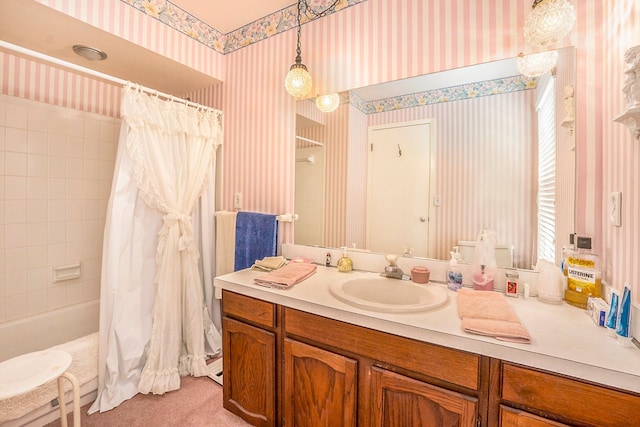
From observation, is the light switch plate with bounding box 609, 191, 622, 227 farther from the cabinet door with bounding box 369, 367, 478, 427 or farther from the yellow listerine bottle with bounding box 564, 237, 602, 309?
the cabinet door with bounding box 369, 367, 478, 427

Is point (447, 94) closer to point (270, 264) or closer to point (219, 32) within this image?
point (270, 264)

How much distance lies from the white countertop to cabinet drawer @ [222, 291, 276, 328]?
5cm

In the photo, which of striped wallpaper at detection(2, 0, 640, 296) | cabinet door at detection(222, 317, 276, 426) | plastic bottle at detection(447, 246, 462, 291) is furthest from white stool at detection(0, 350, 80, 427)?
plastic bottle at detection(447, 246, 462, 291)

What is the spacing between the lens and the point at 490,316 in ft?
3.33

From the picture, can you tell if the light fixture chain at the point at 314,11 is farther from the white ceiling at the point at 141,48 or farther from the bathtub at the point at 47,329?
the bathtub at the point at 47,329

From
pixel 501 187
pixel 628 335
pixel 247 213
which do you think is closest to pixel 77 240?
pixel 247 213

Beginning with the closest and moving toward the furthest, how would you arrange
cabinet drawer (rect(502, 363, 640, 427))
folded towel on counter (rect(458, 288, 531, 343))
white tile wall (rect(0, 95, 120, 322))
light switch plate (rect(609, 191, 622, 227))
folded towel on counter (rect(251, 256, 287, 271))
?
cabinet drawer (rect(502, 363, 640, 427)) < folded towel on counter (rect(458, 288, 531, 343)) < light switch plate (rect(609, 191, 622, 227)) < folded towel on counter (rect(251, 256, 287, 271)) < white tile wall (rect(0, 95, 120, 322))

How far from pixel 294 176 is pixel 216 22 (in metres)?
1.39

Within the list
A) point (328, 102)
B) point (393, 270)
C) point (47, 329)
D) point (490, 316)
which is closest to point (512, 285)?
point (490, 316)

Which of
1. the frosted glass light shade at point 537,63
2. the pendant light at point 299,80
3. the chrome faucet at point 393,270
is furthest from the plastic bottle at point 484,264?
the pendant light at point 299,80

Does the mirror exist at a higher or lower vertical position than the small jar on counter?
higher

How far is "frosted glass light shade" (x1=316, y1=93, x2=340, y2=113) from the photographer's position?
183 centimetres

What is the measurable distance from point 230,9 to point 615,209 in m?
2.47

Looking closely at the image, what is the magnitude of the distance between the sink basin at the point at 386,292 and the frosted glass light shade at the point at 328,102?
3.61 ft
